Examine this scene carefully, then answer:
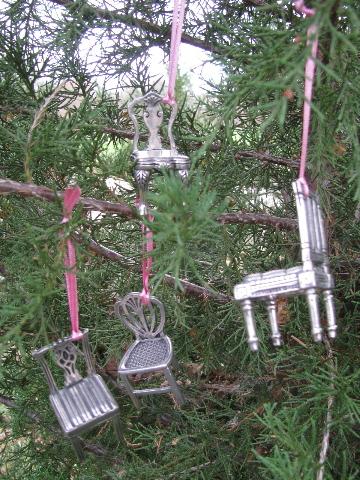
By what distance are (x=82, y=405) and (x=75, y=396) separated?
0.07 ft

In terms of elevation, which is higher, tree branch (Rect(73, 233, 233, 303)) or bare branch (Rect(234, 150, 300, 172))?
bare branch (Rect(234, 150, 300, 172))

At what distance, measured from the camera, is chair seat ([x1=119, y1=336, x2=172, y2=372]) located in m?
0.82

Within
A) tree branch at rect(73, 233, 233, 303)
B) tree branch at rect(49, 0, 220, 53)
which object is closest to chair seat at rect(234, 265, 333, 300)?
tree branch at rect(73, 233, 233, 303)

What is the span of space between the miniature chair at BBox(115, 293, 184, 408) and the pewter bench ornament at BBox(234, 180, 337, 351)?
0.69 ft

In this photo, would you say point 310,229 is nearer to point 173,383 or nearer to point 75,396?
point 173,383

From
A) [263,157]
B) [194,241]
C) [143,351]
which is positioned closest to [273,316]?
[194,241]

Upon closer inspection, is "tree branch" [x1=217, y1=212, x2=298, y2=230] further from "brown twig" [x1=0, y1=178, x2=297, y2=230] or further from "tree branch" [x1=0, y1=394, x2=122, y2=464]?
"tree branch" [x1=0, y1=394, x2=122, y2=464]

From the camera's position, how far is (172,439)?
116cm

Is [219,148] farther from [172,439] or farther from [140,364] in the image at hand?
[172,439]

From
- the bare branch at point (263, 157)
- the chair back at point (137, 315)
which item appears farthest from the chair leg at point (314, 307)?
the bare branch at point (263, 157)

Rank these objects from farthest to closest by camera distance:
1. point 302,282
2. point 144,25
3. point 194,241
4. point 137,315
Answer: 1. point 144,25
2. point 137,315
3. point 194,241
4. point 302,282

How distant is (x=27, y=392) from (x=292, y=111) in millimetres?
853

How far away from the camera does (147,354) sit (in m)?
0.86

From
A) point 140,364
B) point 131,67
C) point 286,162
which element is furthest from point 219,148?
point 140,364
